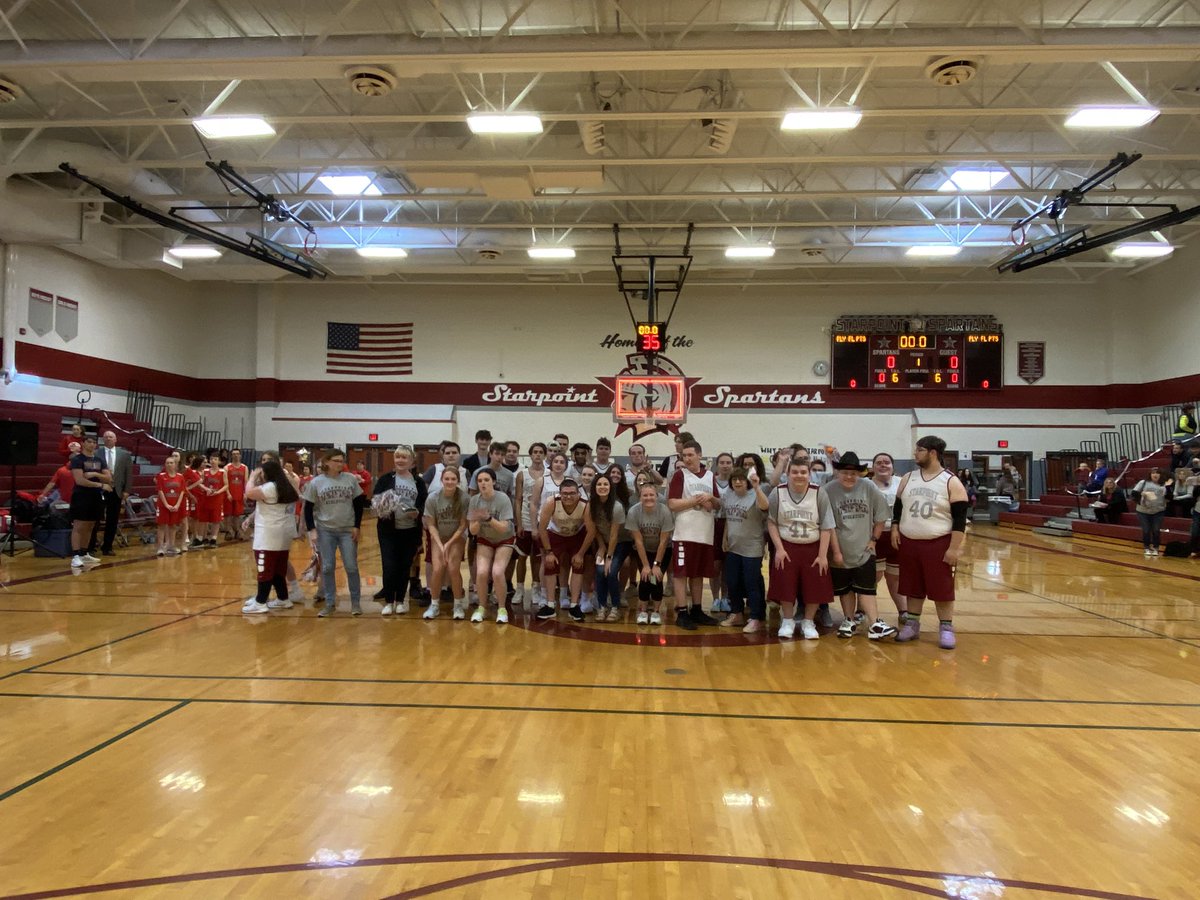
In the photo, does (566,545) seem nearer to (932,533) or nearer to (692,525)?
(692,525)

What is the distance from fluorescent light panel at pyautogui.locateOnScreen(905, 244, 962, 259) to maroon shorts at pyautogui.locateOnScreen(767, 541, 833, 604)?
1319 centimetres

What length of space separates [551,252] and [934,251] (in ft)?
28.4

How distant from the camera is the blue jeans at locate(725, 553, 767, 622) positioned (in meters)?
6.53

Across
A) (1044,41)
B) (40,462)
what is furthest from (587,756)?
(40,462)

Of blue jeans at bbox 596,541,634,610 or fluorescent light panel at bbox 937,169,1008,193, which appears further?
fluorescent light panel at bbox 937,169,1008,193

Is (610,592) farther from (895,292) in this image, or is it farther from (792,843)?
(895,292)

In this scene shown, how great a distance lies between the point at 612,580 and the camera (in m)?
7.17

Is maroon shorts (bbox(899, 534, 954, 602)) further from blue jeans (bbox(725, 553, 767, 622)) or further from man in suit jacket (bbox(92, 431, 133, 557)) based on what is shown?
man in suit jacket (bbox(92, 431, 133, 557))

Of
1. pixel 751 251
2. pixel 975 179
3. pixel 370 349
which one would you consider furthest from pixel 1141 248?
pixel 370 349

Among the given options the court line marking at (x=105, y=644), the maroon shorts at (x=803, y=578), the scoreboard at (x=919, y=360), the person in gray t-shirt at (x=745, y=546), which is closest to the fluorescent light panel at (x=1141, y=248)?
the scoreboard at (x=919, y=360)

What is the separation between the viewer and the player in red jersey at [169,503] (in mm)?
11031

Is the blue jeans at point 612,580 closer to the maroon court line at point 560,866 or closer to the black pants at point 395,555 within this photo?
the black pants at point 395,555

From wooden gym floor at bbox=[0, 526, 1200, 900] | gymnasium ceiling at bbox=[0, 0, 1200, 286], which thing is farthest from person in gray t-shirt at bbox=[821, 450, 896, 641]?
gymnasium ceiling at bbox=[0, 0, 1200, 286]

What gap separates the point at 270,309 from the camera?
71.1 ft
